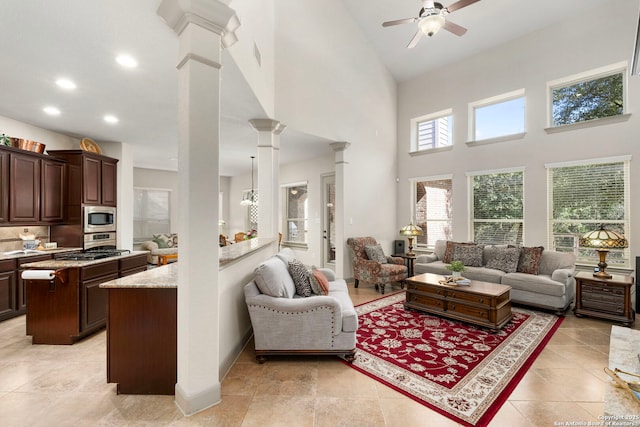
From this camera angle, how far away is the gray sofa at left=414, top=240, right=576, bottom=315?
3.88 metres

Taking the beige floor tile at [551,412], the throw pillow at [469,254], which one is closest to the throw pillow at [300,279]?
the beige floor tile at [551,412]

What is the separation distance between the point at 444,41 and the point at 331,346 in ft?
19.5

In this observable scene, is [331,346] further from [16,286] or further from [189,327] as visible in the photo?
[16,286]

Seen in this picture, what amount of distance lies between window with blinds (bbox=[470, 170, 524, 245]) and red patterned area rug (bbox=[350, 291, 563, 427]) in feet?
6.14

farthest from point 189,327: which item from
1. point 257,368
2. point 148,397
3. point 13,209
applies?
point 13,209

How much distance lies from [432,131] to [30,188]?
7.22m

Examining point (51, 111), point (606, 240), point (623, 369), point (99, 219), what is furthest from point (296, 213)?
point (623, 369)

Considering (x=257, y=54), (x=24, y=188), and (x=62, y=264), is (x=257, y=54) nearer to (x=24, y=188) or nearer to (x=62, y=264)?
(x=62, y=264)

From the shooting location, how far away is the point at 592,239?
369cm

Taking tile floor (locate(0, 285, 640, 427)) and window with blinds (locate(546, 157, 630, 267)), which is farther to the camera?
window with blinds (locate(546, 157, 630, 267))

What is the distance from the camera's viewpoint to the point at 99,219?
491 centimetres

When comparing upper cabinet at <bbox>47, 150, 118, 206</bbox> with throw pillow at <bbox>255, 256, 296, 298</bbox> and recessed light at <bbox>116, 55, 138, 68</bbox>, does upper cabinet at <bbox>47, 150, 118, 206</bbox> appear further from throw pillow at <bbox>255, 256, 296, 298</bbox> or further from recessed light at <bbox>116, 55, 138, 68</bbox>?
throw pillow at <bbox>255, 256, 296, 298</bbox>

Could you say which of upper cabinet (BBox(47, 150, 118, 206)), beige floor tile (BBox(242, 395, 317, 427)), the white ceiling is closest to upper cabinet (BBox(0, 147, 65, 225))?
upper cabinet (BBox(47, 150, 118, 206))

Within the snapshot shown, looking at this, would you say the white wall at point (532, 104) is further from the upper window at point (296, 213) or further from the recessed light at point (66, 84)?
the recessed light at point (66, 84)
